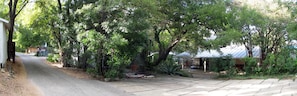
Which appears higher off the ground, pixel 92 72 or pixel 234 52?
pixel 234 52

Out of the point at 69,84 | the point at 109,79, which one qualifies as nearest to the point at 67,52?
the point at 109,79

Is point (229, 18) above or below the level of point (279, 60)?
above

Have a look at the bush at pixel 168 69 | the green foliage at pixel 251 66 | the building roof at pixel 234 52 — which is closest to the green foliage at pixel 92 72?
the bush at pixel 168 69

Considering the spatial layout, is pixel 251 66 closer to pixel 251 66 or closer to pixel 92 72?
pixel 251 66

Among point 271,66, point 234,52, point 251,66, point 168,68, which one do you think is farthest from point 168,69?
point 234,52

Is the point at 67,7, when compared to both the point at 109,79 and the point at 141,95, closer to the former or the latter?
the point at 109,79

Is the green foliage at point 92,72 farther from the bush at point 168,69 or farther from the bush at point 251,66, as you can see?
the bush at point 251,66

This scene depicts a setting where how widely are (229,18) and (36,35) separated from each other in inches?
639

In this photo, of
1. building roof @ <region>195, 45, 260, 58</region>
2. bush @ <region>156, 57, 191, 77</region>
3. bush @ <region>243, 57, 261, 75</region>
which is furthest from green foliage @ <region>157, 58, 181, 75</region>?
building roof @ <region>195, 45, 260, 58</region>

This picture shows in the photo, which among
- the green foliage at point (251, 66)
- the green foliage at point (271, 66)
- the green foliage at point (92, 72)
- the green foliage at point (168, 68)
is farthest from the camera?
the green foliage at point (168, 68)

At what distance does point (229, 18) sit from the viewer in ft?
67.6

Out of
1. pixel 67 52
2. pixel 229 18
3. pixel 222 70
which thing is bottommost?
pixel 222 70

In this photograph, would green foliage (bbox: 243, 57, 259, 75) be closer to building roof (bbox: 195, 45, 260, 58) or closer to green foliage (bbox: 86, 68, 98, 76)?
building roof (bbox: 195, 45, 260, 58)

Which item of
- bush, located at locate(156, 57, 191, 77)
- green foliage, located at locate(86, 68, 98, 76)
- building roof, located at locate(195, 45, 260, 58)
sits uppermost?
building roof, located at locate(195, 45, 260, 58)
